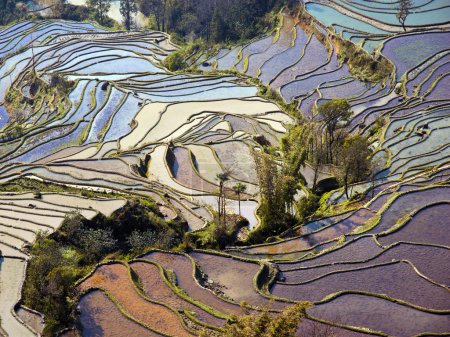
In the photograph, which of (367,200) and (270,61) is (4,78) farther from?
(367,200)

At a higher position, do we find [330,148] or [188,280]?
[330,148]

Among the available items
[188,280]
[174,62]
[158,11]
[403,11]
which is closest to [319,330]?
[188,280]

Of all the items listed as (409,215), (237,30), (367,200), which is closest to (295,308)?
(409,215)

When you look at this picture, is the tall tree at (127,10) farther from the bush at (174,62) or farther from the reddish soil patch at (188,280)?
the reddish soil patch at (188,280)

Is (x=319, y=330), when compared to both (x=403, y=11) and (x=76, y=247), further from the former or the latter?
(x=403, y=11)

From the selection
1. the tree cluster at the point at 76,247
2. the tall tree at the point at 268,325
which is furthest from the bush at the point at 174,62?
the tall tree at the point at 268,325
